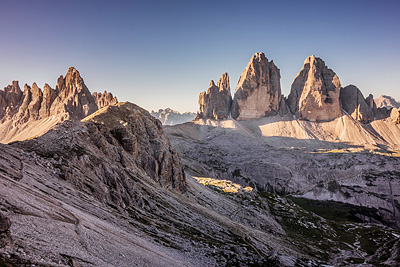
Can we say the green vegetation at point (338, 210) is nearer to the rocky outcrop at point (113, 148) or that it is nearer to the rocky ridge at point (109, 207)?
the rocky ridge at point (109, 207)

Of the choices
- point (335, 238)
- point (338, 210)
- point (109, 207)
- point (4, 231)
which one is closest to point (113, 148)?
point (109, 207)

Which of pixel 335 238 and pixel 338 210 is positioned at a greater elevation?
pixel 335 238

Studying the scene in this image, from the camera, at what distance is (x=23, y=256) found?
54.4 feet

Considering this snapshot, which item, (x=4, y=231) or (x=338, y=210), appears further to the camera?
(x=338, y=210)

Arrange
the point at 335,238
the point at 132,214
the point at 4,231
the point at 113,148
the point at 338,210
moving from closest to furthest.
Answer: the point at 4,231, the point at 132,214, the point at 113,148, the point at 335,238, the point at 338,210

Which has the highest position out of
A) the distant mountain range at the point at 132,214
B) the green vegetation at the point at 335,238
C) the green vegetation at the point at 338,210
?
the distant mountain range at the point at 132,214

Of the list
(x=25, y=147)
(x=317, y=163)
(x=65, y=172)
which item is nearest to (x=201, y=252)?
(x=65, y=172)

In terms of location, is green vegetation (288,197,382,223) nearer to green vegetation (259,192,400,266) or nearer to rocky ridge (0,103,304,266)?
green vegetation (259,192,400,266)

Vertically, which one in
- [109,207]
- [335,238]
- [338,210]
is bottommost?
[338,210]

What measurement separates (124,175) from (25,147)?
1793cm

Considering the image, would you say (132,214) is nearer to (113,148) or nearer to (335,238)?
(113,148)

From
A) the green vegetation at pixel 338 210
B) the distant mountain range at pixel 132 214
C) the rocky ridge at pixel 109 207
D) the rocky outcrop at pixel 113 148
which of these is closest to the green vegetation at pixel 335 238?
the distant mountain range at pixel 132 214

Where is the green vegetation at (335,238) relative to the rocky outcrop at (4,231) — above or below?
below

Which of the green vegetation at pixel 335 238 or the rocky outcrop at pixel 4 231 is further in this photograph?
the green vegetation at pixel 335 238
